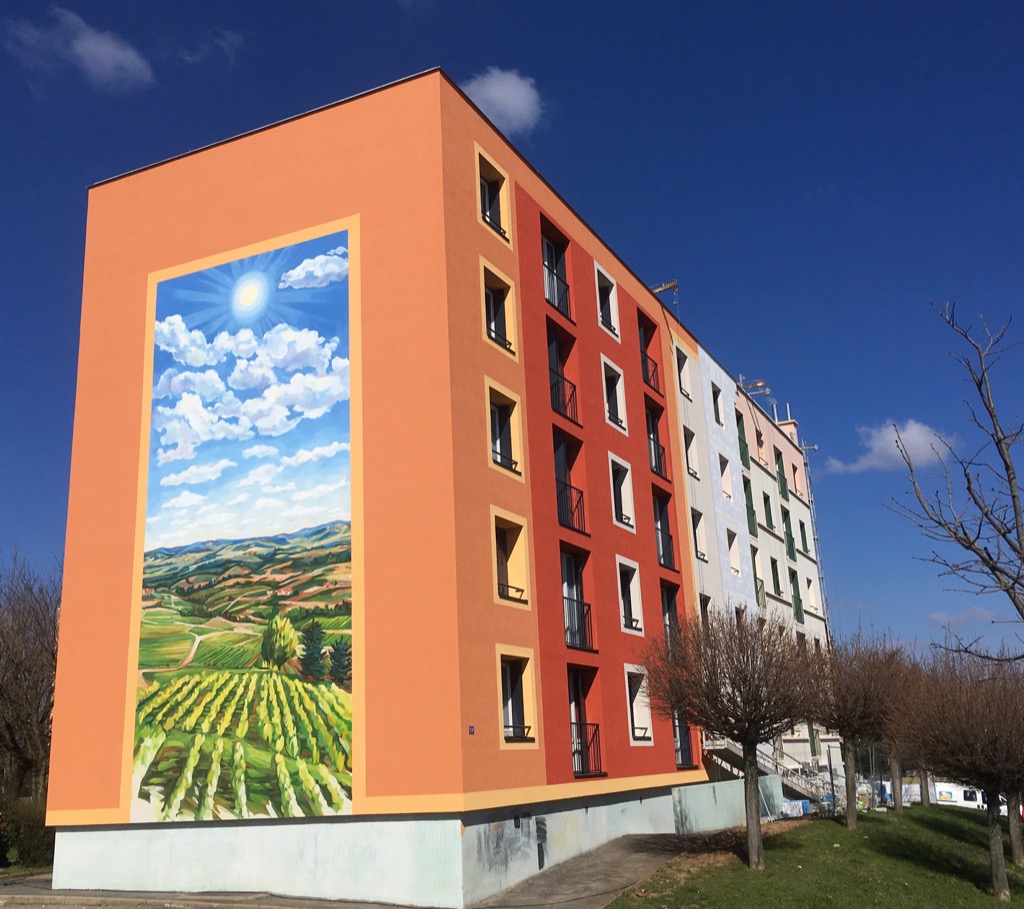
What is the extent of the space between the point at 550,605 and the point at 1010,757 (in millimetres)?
11015

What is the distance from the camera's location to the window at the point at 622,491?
27.9m

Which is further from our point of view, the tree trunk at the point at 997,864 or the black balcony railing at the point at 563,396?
the black balcony railing at the point at 563,396

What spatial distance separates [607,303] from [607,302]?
0.12 feet

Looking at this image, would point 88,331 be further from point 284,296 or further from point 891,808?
point 891,808

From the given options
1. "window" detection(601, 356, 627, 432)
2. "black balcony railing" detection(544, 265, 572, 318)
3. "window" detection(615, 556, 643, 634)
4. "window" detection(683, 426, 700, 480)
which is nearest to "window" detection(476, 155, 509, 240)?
"black balcony railing" detection(544, 265, 572, 318)

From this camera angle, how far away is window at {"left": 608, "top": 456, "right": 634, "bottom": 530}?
27.9 meters

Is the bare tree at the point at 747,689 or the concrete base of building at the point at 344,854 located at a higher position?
the bare tree at the point at 747,689

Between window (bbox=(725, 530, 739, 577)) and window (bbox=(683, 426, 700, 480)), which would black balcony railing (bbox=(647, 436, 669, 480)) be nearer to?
window (bbox=(683, 426, 700, 480))

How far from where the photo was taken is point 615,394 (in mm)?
29219

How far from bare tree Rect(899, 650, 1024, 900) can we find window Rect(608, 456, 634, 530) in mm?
9062

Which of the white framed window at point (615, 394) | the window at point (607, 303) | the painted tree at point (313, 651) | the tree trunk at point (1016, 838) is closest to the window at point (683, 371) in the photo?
the window at point (607, 303)

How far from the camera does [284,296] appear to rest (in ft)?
73.0

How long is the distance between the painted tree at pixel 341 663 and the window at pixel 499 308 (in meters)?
Result: 7.74

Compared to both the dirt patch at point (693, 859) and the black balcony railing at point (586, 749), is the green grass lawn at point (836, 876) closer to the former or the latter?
the dirt patch at point (693, 859)
